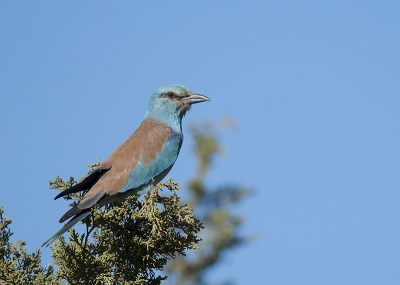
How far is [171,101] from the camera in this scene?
818cm

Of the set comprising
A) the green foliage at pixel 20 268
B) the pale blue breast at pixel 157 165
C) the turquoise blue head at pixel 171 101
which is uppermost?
the turquoise blue head at pixel 171 101

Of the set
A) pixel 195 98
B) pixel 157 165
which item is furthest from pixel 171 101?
pixel 157 165

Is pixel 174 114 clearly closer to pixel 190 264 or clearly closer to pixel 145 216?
pixel 145 216

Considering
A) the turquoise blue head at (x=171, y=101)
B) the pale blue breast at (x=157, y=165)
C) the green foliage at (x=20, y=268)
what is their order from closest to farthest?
1. the green foliage at (x=20, y=268)
2. the pale blue breast at (x=157, y=165)
3. the turquoise blue head at (x=171, y=101)

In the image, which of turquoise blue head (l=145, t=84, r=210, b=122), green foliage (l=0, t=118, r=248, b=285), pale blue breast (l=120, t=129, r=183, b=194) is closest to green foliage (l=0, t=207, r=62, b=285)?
green foliage (l=0, t=118, r=248, b=285)

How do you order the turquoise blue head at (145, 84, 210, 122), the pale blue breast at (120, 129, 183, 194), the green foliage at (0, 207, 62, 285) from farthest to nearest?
1. the turquoise blue head at (145, 84, 210, 122)
2. the pale blue breast at (120, 129, 183, 194)
3. the green foliage at (0, 207, 62, 285)

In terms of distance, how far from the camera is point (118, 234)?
555 centimetres

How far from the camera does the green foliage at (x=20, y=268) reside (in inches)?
200

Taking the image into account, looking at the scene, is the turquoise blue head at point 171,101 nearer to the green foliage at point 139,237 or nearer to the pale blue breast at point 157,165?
the pale blue breast at point 157,165

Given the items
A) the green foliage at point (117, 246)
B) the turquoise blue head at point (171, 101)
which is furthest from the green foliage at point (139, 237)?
the turquoise blue head at point (171, 101)

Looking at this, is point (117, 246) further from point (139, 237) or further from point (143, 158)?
point (143, 158)

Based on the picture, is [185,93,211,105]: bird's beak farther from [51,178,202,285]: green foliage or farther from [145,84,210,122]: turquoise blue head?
[51,178,202,285]: green foliage

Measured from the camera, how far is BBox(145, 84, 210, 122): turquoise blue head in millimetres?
8141

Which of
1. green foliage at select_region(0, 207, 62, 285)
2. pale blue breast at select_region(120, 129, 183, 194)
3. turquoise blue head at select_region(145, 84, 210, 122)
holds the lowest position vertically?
green foliage at select_region(0, 207, 62, 285)
